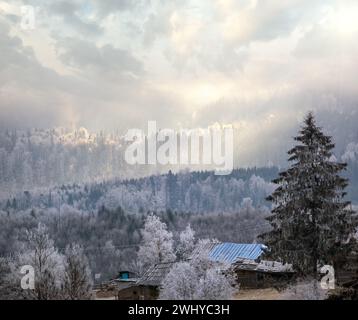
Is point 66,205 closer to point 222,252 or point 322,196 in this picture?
point 222,252

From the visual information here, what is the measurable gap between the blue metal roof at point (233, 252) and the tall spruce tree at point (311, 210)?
12.0 m

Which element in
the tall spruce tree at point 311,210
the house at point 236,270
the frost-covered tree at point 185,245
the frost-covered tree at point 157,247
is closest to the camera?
the tall spruce tree at point 311,210

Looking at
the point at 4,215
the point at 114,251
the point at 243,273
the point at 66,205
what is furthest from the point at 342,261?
the point at 66,205

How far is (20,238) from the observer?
212ft

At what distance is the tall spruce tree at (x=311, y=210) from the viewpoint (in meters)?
21.0

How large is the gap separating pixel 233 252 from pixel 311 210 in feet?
47.8

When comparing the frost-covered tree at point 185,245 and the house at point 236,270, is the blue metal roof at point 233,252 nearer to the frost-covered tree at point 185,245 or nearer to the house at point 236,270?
the house at point 236,270

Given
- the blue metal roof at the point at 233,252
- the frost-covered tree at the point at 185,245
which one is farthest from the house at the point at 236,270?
the frost-covered tree at the point at 185,245

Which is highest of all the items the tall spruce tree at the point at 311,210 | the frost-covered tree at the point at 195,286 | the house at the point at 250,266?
the tall spruce tree at the point at 311,210

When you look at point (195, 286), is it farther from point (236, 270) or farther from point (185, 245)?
point (185, 245)

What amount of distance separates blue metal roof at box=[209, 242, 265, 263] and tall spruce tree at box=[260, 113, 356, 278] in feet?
39.3

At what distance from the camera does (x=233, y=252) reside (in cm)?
3531

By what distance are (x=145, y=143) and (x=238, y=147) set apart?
25.4 ft

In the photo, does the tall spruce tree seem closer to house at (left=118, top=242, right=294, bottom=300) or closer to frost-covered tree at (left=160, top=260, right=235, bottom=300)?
frost-covered tree at (left=160, top=260, right=235, bottom=300)
